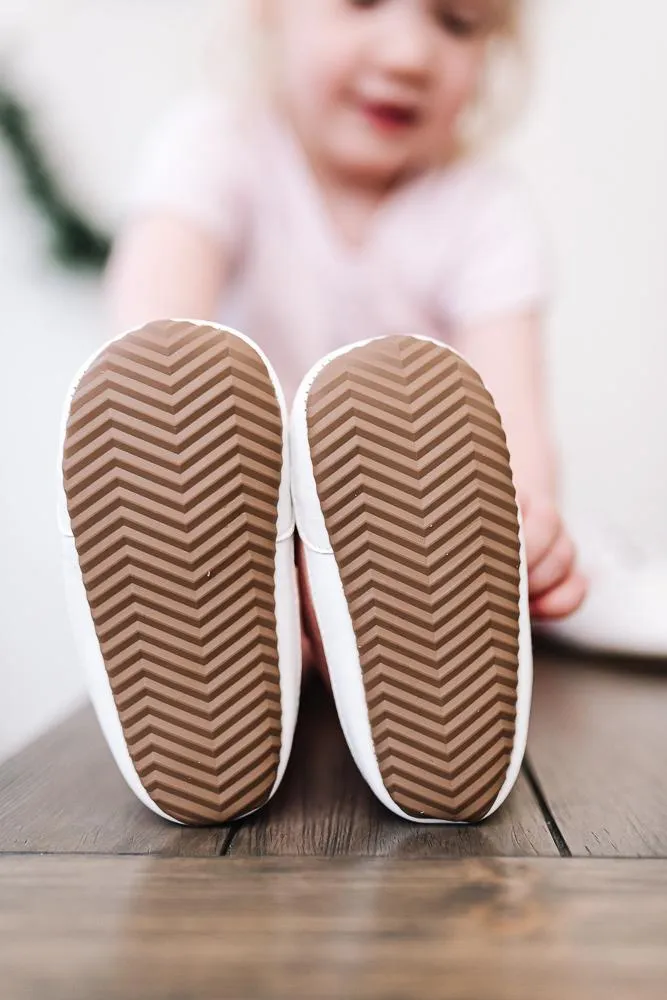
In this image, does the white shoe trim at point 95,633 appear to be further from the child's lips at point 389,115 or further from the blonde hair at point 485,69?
the blonde hair at point 485,69

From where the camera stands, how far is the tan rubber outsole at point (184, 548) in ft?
1.20

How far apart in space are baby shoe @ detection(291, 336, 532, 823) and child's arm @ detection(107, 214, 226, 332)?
36 cm

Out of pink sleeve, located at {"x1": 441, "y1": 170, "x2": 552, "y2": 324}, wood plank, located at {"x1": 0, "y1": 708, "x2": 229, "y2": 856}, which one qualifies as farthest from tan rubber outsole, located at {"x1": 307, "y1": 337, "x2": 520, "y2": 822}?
pink sleeve, located at {"x1": 441, "y1": 170, "x2": 552, "y2": 324}

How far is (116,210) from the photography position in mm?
1003

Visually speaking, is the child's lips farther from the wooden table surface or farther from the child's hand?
the wooden table surface

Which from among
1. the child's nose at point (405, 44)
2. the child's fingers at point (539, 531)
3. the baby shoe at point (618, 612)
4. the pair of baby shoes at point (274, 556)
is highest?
the child's nose at point (405, 44)

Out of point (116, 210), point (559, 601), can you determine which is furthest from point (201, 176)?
point (559, 601)

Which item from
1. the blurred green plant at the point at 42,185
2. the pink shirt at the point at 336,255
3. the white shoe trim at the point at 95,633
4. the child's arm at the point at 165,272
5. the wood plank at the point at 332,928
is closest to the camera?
the wood plank at the point at 332,928

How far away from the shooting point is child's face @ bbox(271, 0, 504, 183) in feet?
2.48

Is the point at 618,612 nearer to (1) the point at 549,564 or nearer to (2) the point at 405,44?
(1) the point at 549,564

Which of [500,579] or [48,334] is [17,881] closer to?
[500,579]

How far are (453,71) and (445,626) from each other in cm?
63

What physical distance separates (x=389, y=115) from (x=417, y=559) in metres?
0.59

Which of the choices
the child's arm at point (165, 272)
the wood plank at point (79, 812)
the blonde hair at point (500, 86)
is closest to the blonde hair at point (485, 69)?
the blonde hair at point (500, 86)
